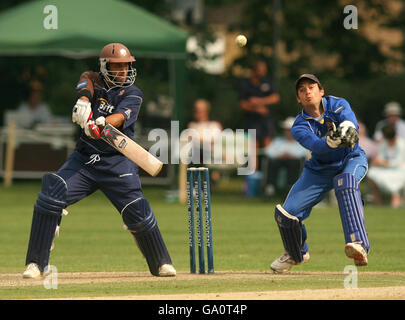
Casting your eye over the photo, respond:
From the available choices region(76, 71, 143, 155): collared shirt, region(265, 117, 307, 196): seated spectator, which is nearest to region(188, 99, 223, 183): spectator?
region(265, 117, 307, 196): seated spectator

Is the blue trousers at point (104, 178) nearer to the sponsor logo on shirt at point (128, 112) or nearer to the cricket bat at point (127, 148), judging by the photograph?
the cricket bat at point (127, 148)

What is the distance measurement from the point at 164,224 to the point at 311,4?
621 inches

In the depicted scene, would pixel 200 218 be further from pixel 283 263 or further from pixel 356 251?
pixel 356 251

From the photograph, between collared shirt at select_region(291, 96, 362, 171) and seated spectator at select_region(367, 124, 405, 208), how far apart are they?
802 cm

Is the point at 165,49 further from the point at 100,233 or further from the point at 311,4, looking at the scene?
the point at 311,4

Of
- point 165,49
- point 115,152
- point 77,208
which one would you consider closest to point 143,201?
point 115,152

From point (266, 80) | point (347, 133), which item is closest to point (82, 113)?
point (347, 133)

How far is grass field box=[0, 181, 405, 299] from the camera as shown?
8477 mm

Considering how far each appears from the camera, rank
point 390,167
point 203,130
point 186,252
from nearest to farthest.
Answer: point 186,252
point 390,167
point 203,130

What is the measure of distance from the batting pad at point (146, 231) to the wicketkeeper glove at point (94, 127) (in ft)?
2.28

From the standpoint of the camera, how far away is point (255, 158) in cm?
1878

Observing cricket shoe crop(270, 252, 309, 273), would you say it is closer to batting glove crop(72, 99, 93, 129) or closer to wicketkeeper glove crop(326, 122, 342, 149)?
wicketkeeper glove crop(326, 122, 342, 149)

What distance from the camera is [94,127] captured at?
8.73 m

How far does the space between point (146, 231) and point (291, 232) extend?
4.24 ft
